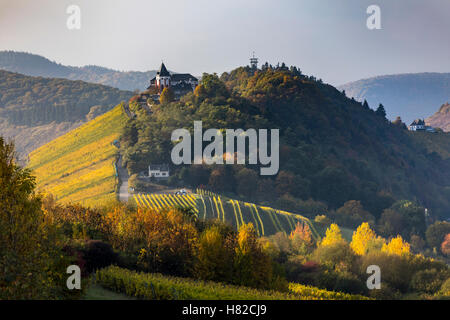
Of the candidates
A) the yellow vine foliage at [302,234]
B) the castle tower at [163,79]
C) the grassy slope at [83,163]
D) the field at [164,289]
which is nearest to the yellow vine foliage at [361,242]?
the yellow vine foliage at [302,234]

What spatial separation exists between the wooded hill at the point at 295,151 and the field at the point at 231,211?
13.3 meters

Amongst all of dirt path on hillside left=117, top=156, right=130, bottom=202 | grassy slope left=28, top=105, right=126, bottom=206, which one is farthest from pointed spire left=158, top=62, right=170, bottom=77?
dirt path on hillside left=117, top=156, right=130, bottom=202

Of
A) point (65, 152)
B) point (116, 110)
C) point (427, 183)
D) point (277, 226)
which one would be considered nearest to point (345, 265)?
point (277, 226)

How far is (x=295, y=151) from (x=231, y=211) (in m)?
43.7

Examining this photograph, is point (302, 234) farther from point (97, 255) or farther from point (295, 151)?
point (295, 151)

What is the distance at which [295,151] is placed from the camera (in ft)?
400

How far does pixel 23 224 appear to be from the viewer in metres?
20.4

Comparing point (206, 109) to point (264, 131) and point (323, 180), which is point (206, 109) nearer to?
point (264, 131)

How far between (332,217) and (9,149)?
3314 inches

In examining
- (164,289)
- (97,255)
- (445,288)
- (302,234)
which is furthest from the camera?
(302,234)

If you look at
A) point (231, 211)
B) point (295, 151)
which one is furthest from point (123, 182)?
point (295, 151)

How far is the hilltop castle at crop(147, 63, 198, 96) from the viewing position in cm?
13625

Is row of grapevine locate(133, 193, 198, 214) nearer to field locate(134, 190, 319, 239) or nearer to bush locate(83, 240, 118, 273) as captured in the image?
field locate(134, 190, 319, 239)

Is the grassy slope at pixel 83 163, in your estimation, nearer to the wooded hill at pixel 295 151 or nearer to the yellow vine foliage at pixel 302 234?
the wooded hill at pixel 295 151
